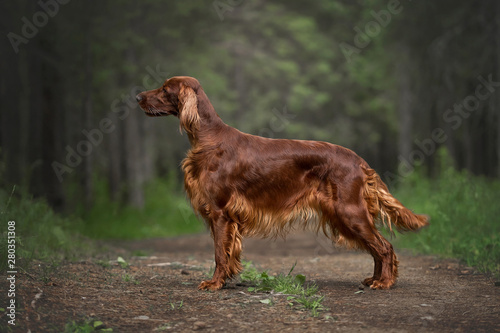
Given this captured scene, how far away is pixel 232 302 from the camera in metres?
4.11

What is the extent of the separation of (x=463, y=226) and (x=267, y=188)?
12.7 ft

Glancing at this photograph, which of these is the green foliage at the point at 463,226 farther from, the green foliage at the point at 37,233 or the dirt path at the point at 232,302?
the green foliage at the point at 37,233

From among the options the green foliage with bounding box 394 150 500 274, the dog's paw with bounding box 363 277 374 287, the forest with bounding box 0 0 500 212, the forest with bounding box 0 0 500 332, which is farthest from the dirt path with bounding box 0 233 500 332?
the forest with bounding box 0 0 500 212

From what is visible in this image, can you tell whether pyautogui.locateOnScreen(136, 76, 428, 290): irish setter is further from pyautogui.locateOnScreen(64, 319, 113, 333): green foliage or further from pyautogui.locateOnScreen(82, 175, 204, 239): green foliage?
pyautogui.locateOnScreen(82, 175, 204, 239): green foliage

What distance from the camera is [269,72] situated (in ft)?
74.9

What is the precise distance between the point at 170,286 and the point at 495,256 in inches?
148

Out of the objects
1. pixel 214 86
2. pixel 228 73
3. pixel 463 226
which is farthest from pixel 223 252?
pixel 228 73

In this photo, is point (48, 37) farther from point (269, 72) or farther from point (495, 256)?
point (269, 72)

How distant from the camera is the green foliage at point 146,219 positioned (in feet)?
36.6

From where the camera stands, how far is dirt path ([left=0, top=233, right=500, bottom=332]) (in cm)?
350

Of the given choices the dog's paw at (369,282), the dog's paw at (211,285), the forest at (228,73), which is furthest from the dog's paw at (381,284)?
the forest at (228,73)

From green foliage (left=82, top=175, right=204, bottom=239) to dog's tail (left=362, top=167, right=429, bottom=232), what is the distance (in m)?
6.24

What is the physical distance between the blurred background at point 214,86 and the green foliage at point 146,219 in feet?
0.19

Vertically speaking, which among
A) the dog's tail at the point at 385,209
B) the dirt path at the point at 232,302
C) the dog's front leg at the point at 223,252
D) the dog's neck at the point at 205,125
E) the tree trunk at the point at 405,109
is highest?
the tree trunk at the point at 405,109
